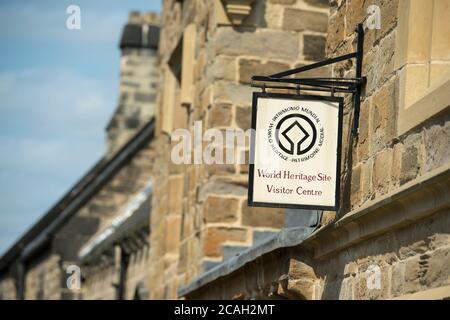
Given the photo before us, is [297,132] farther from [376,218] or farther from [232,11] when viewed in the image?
[232,11]

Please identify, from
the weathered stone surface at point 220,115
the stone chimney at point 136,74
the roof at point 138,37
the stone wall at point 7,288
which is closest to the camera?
the weathered stone surface at point 220,115

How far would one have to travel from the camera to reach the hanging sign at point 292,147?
371 inches

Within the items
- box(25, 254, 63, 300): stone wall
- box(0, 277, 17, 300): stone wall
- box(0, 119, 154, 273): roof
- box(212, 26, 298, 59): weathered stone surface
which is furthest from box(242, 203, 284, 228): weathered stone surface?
box(0, 277, 17, 300): stone wall

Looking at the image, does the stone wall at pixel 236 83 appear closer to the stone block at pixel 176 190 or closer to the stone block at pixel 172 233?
the stone block at pixel 176 190

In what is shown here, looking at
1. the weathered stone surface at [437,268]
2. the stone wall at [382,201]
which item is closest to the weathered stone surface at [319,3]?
the stone wall at [382,201]

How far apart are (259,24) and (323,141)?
500 centimetres

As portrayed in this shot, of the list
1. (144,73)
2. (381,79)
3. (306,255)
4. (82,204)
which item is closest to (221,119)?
(306,255)

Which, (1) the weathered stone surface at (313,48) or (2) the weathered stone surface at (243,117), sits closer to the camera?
(2) the weathered stone surface at (243,117)

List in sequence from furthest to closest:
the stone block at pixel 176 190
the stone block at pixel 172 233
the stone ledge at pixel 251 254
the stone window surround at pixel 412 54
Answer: the stone block at pixel 172 233 → the stone block at pixel 176 190 → the stone ledge at pixel 251 254 → the stone window surround at pixel 412 54

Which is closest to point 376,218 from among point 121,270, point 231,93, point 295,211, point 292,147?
point 292,147

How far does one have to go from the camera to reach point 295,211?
10805 mm

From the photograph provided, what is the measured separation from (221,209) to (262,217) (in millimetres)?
391

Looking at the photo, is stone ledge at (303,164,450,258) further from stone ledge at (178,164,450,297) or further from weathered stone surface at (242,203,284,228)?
weathered stone surface at (242,203,284,228)

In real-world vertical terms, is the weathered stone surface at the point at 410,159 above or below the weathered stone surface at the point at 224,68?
below
